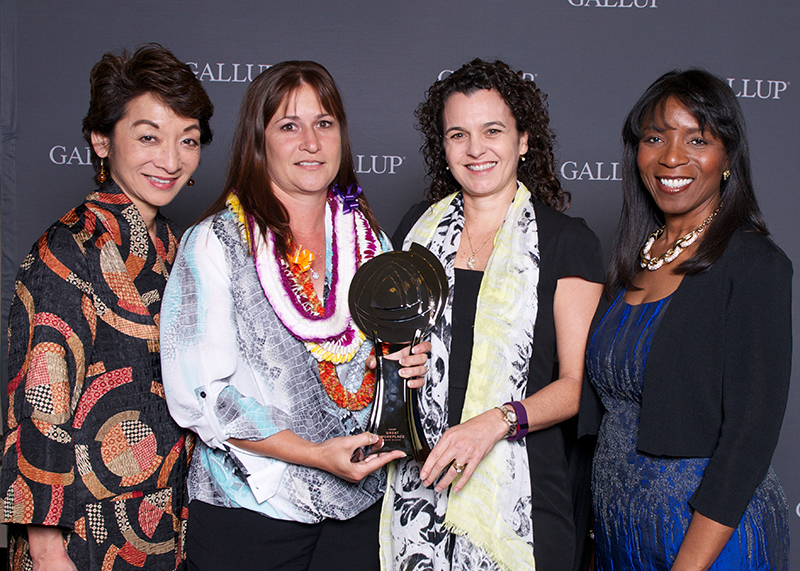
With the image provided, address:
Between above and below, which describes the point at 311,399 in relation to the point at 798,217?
below

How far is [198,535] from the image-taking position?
1.47m

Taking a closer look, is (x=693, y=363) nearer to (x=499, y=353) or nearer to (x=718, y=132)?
(x=499, y=353)

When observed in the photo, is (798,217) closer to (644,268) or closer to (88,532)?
(644,268)

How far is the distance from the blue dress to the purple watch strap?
220 mm

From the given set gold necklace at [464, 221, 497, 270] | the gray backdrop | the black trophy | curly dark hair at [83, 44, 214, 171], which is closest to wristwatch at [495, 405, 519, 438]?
the black trophy

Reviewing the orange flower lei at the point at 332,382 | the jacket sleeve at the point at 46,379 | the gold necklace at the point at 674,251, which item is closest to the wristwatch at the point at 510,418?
the orange flower lei at the point at 332,382

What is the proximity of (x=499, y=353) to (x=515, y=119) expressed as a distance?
630 millimetres

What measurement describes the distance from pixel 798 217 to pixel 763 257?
2.06 meters

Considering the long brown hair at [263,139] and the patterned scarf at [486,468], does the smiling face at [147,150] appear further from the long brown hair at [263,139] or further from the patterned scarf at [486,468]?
the patterned scarf at [486,468]

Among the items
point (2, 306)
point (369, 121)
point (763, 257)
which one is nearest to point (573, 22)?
point (369, 121)

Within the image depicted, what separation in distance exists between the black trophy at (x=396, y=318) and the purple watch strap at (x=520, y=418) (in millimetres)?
221

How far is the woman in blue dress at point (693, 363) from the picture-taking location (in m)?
1.29

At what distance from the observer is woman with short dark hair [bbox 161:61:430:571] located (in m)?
1.38

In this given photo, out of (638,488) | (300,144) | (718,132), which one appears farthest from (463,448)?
(718,132)
